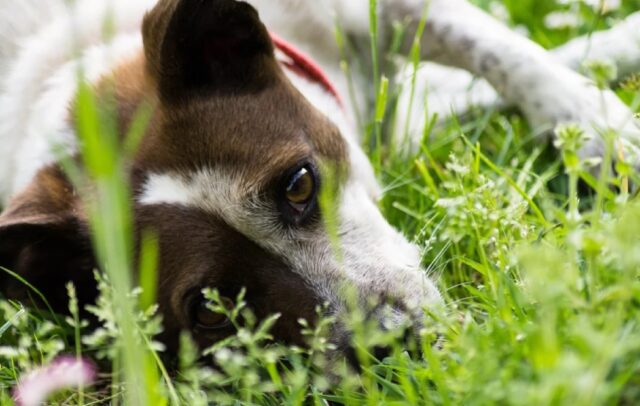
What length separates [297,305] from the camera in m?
2.17

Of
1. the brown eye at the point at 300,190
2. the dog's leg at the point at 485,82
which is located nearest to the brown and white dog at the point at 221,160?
the brown eye at the point at 300,190

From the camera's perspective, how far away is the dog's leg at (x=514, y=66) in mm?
2744

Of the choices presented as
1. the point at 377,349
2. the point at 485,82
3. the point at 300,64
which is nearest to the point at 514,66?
the point at 485,82

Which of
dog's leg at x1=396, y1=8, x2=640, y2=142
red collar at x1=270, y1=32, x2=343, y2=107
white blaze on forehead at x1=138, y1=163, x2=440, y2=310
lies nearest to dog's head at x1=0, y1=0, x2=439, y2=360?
white blaze on forehead at x1=138, y1=163, x2=440, y2=310

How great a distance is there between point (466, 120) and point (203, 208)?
4.56 feet

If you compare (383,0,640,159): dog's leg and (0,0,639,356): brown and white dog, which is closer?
(0,0,639,356): brown and white dog

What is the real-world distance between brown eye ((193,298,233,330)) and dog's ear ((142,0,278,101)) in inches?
22.5

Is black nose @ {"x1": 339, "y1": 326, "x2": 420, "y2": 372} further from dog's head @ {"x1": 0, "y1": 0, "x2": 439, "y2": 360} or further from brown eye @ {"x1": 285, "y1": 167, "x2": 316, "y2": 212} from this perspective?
brown eye @ {"x1": 285, "y1": 167, "x2": 316, "y2": 212}

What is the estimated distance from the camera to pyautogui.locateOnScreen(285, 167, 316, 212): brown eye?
2305 millimetres

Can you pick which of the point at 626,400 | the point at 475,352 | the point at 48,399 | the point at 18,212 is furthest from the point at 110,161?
the point at 18,212

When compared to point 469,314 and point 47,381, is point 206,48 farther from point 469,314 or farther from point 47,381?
point 469,314

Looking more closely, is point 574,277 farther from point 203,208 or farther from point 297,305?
point 203,208

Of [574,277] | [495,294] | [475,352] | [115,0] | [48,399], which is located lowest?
[48,399]

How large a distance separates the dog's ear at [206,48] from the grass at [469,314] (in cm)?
30
